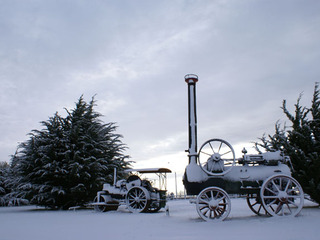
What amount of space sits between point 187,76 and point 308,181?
21.1 feet

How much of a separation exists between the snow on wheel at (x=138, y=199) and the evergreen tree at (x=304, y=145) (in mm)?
6216

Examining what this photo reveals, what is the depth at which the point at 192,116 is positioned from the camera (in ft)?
33.2

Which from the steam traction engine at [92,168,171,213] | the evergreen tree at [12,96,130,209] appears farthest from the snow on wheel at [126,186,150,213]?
the evergreen tree at [12,96,130,209]

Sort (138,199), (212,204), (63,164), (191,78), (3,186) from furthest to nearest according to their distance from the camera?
(3,186) → (63,164) → (138,199) → (191,78) → (212,204)

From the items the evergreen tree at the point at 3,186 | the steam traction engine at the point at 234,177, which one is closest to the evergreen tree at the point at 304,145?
the steam traction engine at the point at 234,177

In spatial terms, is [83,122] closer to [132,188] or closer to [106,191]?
[106,191]

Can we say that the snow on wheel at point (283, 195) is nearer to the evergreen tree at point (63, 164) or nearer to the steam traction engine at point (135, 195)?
the steam traction engine at point (135, 195)

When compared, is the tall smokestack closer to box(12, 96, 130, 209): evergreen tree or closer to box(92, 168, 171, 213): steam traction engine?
box(92, 168, 171, 213): steam traction engine

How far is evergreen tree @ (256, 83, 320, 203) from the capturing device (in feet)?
36.9

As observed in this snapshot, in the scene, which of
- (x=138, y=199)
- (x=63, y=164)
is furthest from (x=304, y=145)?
(x=63, y=164)

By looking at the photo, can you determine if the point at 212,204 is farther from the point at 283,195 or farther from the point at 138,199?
the point at 138,199

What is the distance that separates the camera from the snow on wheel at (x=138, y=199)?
12781mm

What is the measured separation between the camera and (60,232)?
6926 mm

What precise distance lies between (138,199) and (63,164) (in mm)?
5198
